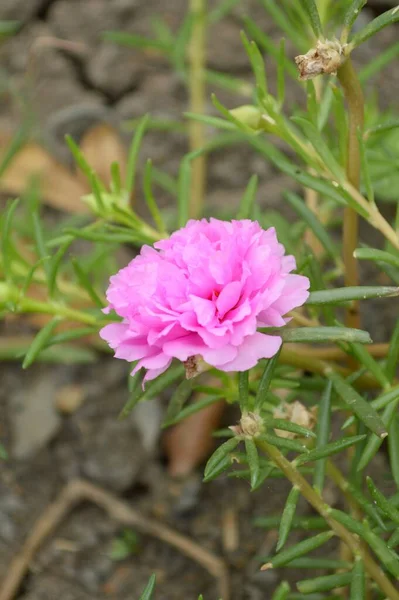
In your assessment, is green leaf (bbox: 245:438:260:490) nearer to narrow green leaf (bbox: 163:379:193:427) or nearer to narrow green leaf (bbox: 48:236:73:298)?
narrow green leaf (bbox: 163:379:193:427)

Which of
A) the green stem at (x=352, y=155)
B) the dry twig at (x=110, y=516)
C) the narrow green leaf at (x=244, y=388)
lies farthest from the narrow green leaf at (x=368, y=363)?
the dry twig at (x=110, y=516)

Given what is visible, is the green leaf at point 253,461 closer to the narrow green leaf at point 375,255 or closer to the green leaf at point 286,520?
the green leaf at point 286,520

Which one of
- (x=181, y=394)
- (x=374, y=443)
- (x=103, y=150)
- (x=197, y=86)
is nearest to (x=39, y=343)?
(x=181, y=394)

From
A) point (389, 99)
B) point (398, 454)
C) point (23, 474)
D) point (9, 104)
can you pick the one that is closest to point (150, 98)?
point (9, 104)

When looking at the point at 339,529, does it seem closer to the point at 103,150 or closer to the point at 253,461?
the point at 253,461

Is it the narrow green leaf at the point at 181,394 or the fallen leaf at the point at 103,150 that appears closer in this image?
the narrow green leaf at the point at 181,394
